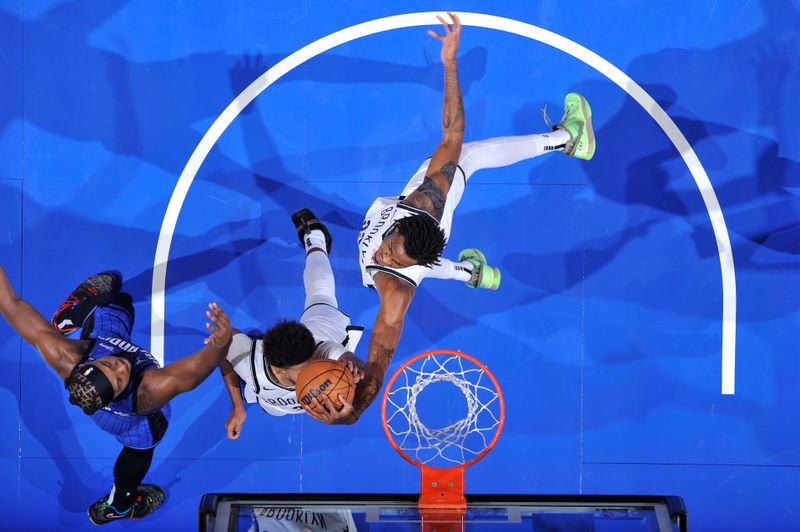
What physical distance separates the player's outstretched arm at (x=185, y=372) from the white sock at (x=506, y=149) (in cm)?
245

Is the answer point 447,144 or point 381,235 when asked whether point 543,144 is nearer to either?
point 447,144

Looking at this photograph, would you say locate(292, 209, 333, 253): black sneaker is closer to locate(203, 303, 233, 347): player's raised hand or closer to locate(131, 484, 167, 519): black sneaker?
locate(203, 303, 233, 347): player's raised hand

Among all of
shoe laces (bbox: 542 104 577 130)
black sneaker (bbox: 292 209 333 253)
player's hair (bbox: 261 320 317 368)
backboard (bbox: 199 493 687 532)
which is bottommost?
backboard (bbox: 199 493 687 532)

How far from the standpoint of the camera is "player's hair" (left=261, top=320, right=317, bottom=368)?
197 inches

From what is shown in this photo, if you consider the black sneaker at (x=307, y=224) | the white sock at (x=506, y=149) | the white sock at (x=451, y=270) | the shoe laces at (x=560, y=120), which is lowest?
the white sock at (x=451, y=270)

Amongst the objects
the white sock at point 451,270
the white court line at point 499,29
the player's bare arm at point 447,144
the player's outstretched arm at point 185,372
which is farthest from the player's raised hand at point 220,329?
the white court line at point 499,29

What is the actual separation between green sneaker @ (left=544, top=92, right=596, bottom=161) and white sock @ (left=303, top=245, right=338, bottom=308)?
2439 millimetres

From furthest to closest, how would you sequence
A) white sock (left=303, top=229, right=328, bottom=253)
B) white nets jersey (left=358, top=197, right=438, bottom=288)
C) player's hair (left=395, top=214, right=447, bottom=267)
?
white sock (left=303, top=229, right=328, bottom=253) → white nets jersey (left=358, top=197, right=438, bottom=288) → player's hair (left=395, top=214, right=447, bottom=267)

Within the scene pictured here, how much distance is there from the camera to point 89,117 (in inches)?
282

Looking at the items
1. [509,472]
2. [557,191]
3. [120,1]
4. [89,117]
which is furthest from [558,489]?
[120,1]

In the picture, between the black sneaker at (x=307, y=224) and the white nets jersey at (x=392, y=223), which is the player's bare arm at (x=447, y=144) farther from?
the black sneaker at (x=307, y=224)

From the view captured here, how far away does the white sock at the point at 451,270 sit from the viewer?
6.49 metres

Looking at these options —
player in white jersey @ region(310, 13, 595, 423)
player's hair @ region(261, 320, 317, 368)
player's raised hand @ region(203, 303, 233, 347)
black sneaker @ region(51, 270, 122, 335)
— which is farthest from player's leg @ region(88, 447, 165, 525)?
player in white jersey @ region(310, 13, 595, 423)

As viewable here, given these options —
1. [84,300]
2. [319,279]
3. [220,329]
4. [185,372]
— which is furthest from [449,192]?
[84,300]
